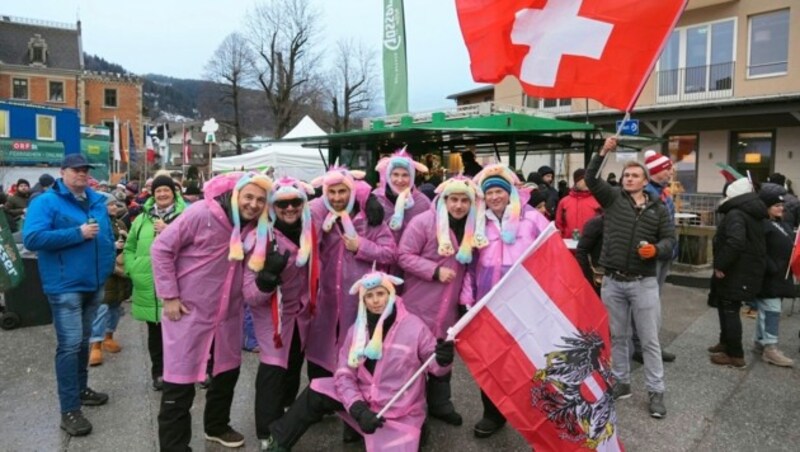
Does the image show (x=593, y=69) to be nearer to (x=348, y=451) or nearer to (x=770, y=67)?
(x=348, y=451)

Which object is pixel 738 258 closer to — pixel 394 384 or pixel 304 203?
pixel 394 384

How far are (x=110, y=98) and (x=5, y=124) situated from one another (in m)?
39.3

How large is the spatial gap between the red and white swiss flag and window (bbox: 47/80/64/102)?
217 feet

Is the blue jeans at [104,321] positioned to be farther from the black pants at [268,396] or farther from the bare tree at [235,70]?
the bare tree at [235,70]

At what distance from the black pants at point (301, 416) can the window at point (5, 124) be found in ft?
96.1

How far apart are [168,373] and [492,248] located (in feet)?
7.05

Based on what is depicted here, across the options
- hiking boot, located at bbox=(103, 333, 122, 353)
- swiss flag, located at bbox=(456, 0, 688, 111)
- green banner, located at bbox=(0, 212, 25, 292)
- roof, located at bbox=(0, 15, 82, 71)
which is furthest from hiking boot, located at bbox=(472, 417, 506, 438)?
roof, located at bbox=(0, 15, 82, 71)

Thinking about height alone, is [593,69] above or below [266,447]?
above

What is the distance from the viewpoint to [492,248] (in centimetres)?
369

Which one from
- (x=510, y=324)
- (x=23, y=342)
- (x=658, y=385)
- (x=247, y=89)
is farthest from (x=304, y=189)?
(x=247, y=89)

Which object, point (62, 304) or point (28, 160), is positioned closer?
point (62, 304)

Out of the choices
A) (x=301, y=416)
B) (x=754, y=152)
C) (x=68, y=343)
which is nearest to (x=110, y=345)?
(x=68, y=343)

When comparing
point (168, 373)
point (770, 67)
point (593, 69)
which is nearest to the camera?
point (168, 373)

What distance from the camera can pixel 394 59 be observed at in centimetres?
1586
